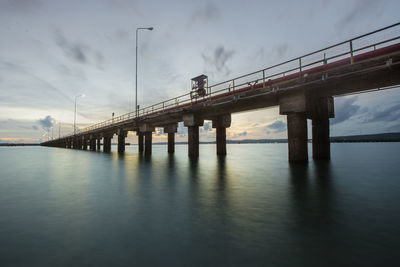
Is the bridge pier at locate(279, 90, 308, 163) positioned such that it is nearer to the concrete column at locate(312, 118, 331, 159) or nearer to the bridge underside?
the bridge underside

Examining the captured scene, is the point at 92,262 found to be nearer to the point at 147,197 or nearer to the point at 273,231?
the point at 273,231

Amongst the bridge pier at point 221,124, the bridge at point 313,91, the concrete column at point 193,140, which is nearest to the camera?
the bridge at point 313,91

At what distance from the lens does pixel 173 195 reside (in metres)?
8.02

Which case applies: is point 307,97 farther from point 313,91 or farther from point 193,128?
point 193,128

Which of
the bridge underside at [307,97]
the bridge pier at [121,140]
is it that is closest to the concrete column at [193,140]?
the bridge underside at [307,97]

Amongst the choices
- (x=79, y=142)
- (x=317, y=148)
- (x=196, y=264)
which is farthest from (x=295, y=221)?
(x=79, y=142)

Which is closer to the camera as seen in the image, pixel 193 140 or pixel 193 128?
pixel 193 128

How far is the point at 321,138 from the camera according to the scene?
21.8 m

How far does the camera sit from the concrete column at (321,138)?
2128 cm

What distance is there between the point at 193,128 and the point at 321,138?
1478 centimetres

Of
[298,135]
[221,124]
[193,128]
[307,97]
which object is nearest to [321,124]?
[298,135]

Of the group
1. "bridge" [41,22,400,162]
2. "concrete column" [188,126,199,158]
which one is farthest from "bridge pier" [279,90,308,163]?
"concrete column" [188,126,199,158]

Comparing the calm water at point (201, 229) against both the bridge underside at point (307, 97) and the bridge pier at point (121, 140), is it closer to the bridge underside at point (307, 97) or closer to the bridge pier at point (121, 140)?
the bridge underside at point (307, 97)

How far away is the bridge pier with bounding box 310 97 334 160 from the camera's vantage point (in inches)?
814
